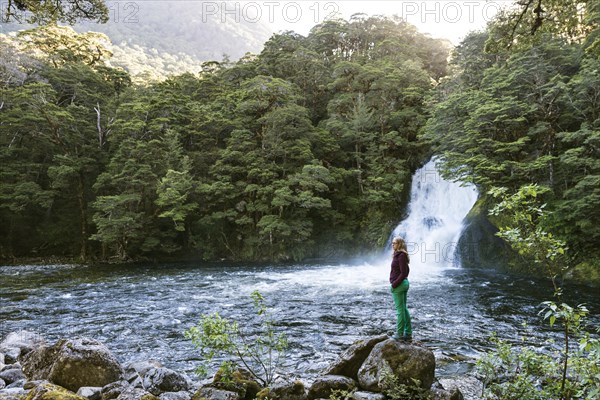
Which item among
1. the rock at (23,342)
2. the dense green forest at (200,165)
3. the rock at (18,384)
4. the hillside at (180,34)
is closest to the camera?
the rock at (18,384)

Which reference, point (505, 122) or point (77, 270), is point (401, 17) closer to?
point (505, 122)

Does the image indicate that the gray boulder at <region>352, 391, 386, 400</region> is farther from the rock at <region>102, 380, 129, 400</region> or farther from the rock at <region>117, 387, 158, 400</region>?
the rock at <region>102, 380, 129, 400</region>

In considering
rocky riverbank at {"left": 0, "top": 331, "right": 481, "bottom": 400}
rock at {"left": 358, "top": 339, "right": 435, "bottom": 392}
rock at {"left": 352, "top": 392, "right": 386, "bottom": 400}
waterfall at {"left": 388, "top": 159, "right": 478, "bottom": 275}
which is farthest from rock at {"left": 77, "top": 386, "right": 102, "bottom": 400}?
waterfall at {"left": 388, "top": 159, "right": 478, "bottom": 275}

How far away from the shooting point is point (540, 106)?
17.5 m

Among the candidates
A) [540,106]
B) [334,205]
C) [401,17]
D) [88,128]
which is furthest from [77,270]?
[401,17]

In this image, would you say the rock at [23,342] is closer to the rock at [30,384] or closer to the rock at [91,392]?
the rock at [30,384]

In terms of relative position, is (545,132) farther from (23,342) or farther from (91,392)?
(23,342)

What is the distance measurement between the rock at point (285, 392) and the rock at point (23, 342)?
5.46m

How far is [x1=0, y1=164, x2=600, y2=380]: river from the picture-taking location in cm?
829

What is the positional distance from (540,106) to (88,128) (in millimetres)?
29141

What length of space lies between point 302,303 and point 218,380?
23.8 feet

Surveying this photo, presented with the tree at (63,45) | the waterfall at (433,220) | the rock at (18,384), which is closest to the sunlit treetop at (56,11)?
the rock at (18,384)

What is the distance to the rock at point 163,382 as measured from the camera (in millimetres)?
5621

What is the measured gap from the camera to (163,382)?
567 cm
